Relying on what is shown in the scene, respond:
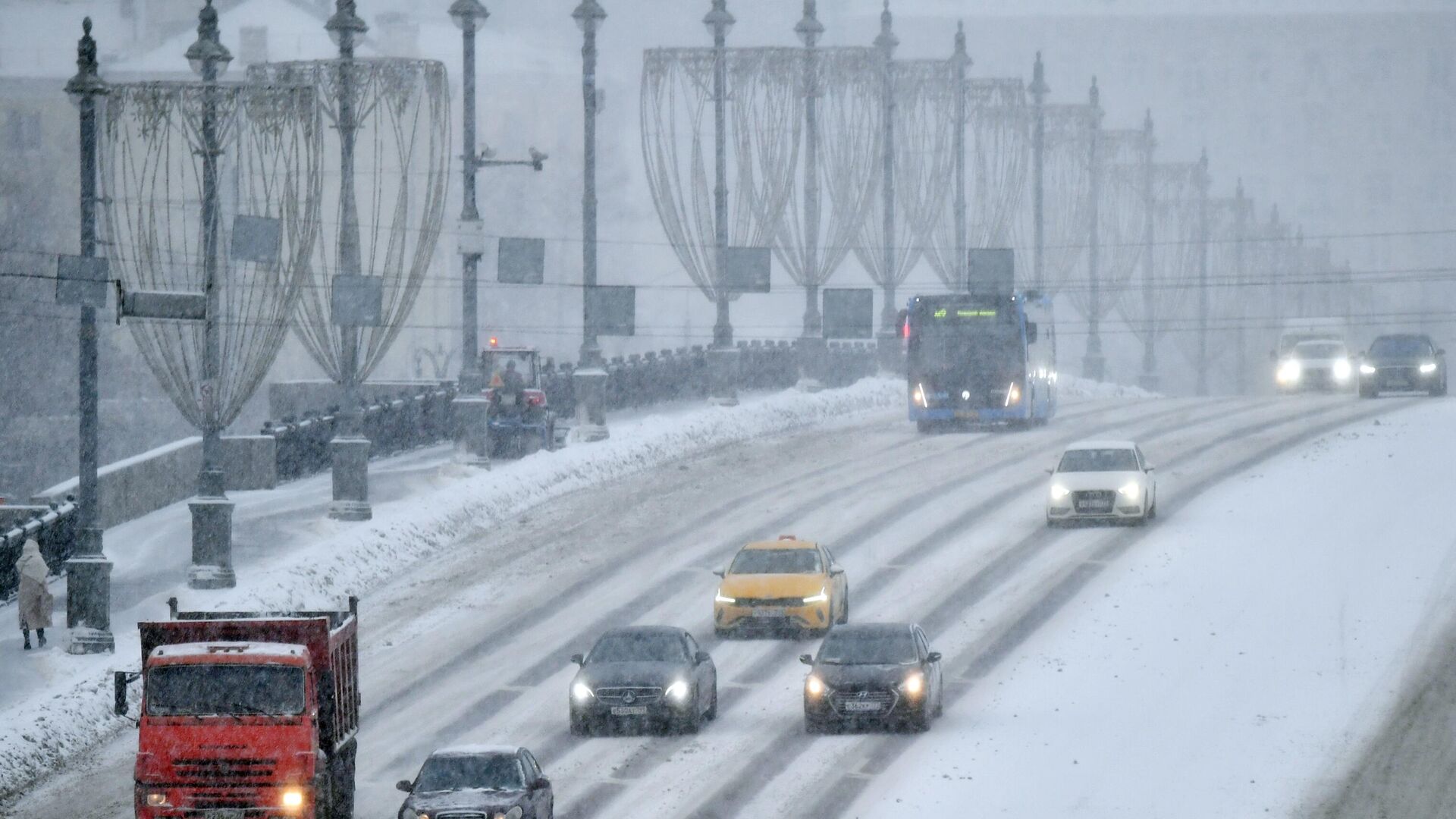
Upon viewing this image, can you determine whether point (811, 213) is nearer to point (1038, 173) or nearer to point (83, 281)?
point (1038, 173)

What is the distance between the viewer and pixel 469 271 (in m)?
37.5

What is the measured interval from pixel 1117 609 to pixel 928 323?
18.1 m

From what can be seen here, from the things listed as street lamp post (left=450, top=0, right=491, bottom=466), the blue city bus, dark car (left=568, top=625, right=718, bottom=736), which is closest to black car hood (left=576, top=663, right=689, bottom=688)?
dark car (left=568, top=625, right=718, bottom=736)

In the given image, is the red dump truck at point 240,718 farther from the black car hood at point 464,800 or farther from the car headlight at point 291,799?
the black car hood at point 464,800

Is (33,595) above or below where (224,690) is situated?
below

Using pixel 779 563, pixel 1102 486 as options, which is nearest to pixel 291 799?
pixel 779 563

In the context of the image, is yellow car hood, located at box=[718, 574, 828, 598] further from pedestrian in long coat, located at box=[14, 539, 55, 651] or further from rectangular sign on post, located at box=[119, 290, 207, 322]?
pedestrian in long coat, located at box=[14, 539, 55, 651]

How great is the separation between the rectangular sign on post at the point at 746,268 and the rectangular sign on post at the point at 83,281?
22.5 meters

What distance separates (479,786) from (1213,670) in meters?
11.5

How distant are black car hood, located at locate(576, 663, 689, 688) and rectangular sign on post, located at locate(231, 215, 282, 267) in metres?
9.97

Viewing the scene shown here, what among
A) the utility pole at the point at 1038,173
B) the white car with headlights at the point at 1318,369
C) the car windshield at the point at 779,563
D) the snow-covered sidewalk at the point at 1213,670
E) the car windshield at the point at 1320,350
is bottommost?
the snow-covered sidewalk at the point at 1213,670

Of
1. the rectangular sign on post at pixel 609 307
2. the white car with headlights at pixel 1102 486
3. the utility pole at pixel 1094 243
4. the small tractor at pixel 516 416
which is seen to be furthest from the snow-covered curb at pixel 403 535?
the utility pole at pixel 1094 243

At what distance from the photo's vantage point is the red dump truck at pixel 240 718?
17.6 metres

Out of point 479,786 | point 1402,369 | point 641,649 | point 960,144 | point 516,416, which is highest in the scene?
point 960,144
